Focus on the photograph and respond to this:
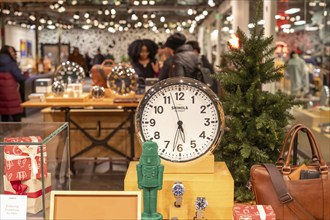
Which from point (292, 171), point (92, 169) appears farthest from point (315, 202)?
point (92, 169)

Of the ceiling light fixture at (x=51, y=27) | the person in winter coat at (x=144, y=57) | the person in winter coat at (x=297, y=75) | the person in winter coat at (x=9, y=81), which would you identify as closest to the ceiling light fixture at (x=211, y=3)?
the ceiling light fixture at (x=51, y=27)

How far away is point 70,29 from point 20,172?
1683 cm

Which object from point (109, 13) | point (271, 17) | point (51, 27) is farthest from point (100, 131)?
point (51, 27)

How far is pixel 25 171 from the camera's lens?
76.3 inches

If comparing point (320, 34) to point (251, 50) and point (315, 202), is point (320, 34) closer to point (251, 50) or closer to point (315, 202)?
point (251, 50)

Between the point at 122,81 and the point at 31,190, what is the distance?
13.5 feet

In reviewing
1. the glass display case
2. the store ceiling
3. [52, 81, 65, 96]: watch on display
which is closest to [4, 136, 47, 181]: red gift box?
the glass display case

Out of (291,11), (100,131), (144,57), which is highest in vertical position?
(291,11)

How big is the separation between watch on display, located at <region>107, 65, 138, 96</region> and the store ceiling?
837 cm

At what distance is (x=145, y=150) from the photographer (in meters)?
1.71

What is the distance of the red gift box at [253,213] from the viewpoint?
1696 mm

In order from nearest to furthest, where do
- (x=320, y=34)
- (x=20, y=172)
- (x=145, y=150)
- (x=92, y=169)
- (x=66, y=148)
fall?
(x=145, y=150)
(x=20, y=172)
(x=66, y=148)
(x=92, y=169)
(x=320, y=34)

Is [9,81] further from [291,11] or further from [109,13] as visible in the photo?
[109,13]

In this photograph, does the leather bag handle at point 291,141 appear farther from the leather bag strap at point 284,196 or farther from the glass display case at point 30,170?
the glass display case at point 30,170
